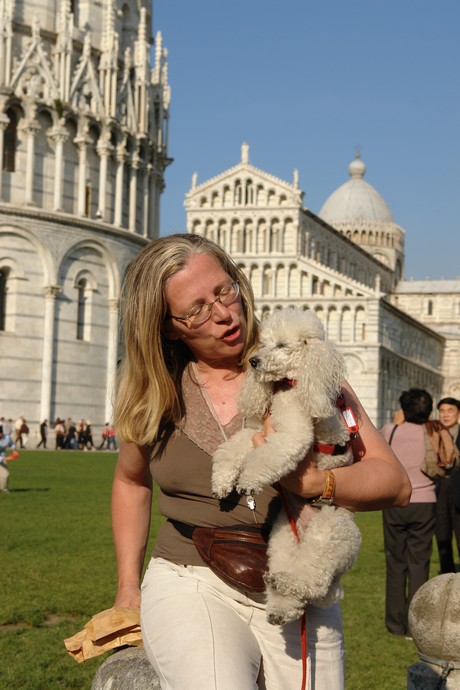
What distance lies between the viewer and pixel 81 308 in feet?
121

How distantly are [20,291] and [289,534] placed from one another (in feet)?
108

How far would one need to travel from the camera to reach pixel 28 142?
35.2m

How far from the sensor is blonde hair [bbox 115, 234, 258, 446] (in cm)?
357

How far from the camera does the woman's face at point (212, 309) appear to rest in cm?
358

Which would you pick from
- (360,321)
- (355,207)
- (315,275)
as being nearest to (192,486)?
(360,321)

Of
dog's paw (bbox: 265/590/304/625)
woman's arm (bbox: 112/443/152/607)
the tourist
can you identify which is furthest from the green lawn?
dog's paw (bbox: 265/590/304/625)

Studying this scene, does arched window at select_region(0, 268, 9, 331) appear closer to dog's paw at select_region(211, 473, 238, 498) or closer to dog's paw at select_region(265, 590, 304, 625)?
dog's paw at select_region(211, 473, 238, 498)

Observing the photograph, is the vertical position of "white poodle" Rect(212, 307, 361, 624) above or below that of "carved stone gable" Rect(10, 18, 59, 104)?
below

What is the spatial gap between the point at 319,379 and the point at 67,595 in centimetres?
692

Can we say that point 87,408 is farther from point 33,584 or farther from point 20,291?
point 33,584

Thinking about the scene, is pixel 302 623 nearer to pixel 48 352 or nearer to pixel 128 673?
pixel 128 673

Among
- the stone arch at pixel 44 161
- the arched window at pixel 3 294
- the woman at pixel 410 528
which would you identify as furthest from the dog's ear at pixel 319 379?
the stone arch at pixel 44 161

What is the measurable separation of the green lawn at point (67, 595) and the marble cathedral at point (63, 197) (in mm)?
17693

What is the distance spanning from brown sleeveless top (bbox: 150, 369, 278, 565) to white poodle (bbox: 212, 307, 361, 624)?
0.15m
